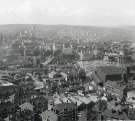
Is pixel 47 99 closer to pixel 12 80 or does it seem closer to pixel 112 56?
pixel 12 80

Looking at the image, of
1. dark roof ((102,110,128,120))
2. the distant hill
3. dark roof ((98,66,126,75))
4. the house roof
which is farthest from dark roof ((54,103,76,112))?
the distant hill

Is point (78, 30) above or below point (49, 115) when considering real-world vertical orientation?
above

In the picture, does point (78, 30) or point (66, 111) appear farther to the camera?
point (78, 30)

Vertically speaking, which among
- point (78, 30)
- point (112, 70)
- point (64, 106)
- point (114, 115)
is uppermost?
point (78, 30)

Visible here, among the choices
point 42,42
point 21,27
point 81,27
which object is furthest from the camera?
point 81,27

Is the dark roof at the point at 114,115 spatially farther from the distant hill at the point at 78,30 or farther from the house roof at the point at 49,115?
the distant hill at the point at 78,30

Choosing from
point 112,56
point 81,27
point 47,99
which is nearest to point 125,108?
point 47,99

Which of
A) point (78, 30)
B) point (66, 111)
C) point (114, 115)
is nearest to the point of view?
point (114, 115)

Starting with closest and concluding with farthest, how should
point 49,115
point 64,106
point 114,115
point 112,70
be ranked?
point 49,115
point 114,115
point 64,106
point 112,70

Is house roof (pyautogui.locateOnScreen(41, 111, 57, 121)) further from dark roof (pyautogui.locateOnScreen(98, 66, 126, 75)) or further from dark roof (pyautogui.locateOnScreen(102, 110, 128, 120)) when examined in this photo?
dark roof (pyautogui.locateOnScreen(98, 66, 126, 75))

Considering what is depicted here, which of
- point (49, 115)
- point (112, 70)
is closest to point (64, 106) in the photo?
point (49, 115)

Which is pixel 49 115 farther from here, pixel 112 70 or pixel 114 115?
pixel 112 70
